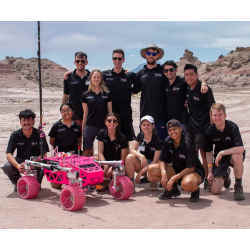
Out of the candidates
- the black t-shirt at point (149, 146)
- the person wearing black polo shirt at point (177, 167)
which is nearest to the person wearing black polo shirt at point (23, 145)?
the black t-shirt at point (149, 146)

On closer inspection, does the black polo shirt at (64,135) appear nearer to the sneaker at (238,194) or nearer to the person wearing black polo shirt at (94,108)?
the person wearing black polo shirt at (94,108)

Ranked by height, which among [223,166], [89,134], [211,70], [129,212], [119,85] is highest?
[211,70]

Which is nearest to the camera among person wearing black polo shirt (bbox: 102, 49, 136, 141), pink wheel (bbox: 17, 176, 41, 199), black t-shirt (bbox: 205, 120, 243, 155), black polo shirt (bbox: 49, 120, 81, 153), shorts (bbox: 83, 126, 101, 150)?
pink wheel (bbox: 17, 176, 41, 199)

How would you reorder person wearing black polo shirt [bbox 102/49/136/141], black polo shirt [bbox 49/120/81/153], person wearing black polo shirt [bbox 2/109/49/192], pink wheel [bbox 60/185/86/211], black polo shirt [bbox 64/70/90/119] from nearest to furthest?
pink wheel [bbox 60/185/86/211], person wearing black polo shirt [bbox 2/109/49/192], black polo shirt [bbox 49/120/81/153], person wearing black polo shirt [bbox 102/49/136/141], black polo shirt [bbox 64/70/90/119]

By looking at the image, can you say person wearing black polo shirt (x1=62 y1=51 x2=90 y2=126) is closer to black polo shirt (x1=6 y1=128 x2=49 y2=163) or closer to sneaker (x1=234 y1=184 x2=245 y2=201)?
black polo shirt (x1=6 y1=128 x2=49 y2=163)

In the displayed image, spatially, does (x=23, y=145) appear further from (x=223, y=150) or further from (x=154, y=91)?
(x=223, y=150)

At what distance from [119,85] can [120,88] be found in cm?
5

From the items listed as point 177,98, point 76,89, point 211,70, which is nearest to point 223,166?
point 177,98

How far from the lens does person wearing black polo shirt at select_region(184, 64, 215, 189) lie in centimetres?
581

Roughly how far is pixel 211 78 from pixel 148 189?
67.6 metres

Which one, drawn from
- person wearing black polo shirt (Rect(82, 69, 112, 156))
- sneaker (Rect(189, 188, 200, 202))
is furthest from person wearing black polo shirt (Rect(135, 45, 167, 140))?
sneaker (Rect(189, 188, 200, 202))

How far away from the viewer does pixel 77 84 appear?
6.56 m

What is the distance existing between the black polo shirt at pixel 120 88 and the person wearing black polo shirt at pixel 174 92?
70 cm

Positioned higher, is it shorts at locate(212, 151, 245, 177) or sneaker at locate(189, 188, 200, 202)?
shorts at locate(212, 151, 245, 177)
